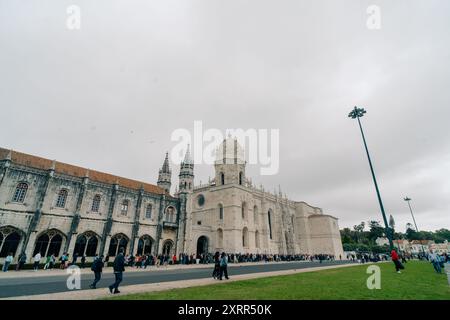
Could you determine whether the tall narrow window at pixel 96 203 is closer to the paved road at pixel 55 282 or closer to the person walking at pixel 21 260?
the person walking at pixel 21 260

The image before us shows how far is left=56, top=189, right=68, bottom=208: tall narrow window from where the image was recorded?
79.4ft

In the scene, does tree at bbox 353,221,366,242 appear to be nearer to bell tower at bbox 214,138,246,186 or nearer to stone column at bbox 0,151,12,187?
bell tower at bbox 214,138,246,186

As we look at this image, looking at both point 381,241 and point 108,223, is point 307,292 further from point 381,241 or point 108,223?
point 381,241

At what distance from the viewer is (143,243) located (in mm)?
30328

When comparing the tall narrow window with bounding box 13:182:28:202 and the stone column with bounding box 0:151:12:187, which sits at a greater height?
the stone column with bounding box 0:151:12:187

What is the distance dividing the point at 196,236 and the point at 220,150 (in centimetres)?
1967

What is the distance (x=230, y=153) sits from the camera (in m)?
48.9

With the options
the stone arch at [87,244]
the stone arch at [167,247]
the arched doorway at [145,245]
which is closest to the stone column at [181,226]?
the stone arch at [167,247]

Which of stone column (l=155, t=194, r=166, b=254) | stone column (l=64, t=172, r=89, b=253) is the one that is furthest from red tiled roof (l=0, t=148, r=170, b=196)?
stone column (l=155, t=194, r=166, b=254)

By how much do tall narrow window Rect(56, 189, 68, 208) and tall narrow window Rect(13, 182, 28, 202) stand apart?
286 centimetres

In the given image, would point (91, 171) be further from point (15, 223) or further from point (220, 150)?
point (220, 150)

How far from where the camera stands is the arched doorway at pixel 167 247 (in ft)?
107

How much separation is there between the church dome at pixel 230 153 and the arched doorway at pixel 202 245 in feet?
52.8
